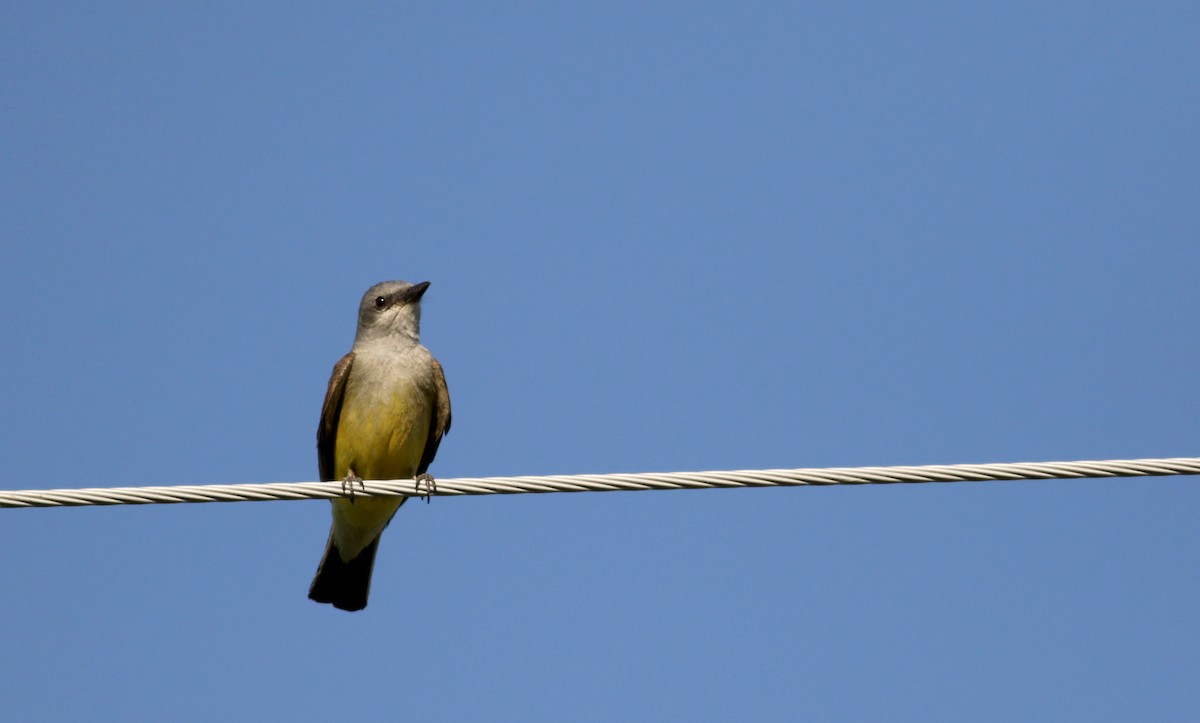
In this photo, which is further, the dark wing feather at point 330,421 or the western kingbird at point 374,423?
the dark wing feather at point 330,421

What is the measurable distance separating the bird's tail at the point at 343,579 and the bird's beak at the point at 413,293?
1697 mm

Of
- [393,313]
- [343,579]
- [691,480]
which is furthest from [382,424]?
[691,480]

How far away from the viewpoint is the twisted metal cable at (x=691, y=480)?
583 cm

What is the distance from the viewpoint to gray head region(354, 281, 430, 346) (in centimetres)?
974

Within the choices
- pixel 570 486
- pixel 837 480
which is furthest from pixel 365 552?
pixel 837 480

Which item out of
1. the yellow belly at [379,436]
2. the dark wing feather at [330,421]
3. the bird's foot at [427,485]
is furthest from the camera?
the dark wing feather at [330,421]

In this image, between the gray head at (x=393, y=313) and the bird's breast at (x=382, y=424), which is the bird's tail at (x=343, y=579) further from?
the gray head at (x=393, y=313)

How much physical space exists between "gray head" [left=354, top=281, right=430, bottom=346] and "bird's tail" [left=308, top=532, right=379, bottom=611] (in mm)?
1444

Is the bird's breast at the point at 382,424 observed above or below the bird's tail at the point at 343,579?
above

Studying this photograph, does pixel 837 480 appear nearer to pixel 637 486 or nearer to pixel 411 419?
pixel 637 486

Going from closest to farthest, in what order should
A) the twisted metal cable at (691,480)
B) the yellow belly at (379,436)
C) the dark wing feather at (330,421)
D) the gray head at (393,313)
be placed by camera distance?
1. the twisted metal cable at (691,480)
2. the yellow belly at (379,436)
3. the dark wing feather at (330,421)
4. the gray head at (393,313)

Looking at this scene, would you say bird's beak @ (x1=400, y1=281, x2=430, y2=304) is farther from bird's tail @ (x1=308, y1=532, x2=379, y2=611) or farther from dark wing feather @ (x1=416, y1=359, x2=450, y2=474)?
bird's tail @ (x1=308, y1=532, x2=379, y2=611)

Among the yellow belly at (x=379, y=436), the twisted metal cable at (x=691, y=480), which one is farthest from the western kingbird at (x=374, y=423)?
the twisted metal cable at (x=691, y=480)

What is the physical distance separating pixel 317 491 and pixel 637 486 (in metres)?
1.52
